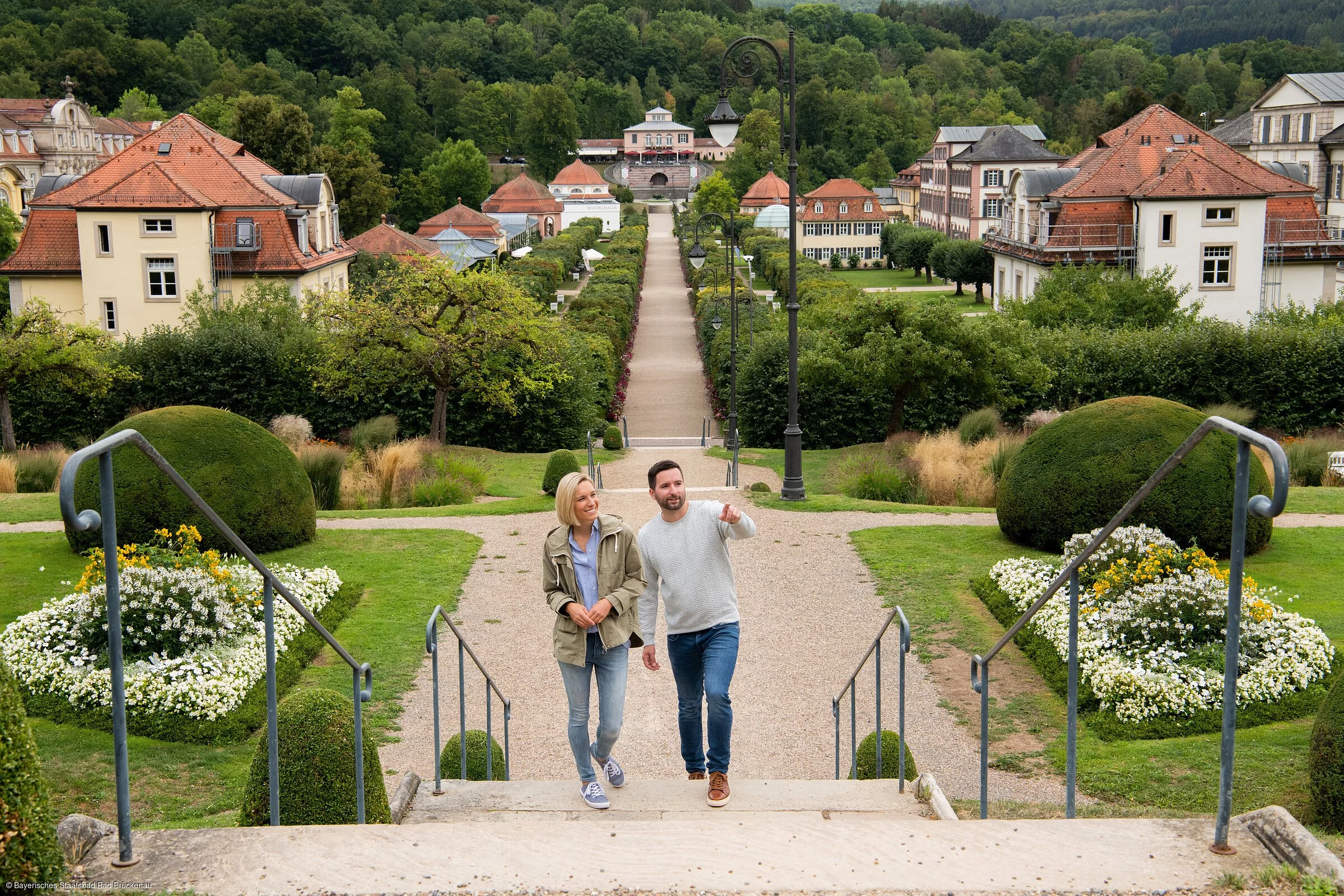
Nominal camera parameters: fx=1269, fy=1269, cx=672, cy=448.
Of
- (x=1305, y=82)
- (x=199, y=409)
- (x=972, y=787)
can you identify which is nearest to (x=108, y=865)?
(x=972, y=787)

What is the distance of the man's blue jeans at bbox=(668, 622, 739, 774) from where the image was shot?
7113 millimetres

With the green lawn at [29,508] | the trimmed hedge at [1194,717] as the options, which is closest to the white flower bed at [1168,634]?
the trimmed hedge at [1194,717]

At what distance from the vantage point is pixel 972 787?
29.9 feet

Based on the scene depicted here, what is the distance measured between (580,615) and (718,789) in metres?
1.23

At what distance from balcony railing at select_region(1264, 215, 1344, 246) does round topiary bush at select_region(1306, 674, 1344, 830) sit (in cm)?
4240

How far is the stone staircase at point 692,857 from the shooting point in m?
4.91

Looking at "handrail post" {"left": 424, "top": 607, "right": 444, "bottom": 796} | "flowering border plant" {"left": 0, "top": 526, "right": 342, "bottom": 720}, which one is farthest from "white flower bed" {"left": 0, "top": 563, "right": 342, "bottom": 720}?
"handrail post" {"left": 424, "top": 607, "right": 444, "bottom": 796}

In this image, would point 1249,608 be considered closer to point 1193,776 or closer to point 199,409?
point 1193,776

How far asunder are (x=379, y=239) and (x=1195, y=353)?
37458 mm

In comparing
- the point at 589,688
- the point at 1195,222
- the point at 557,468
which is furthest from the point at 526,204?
the point at 589,688

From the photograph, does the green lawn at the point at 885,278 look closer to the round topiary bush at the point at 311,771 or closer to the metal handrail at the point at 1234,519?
the round topiary bush at the point at 311,771

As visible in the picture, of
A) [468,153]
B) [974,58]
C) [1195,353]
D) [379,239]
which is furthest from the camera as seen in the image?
[974,58]

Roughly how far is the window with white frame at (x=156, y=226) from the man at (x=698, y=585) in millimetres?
34149

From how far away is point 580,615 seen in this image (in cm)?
699
